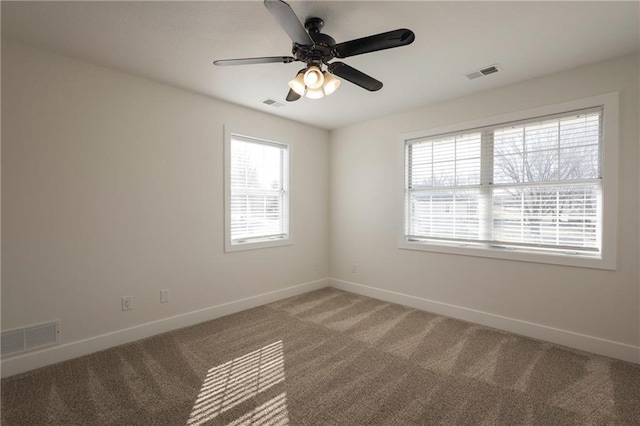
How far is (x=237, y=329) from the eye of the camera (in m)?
3.19

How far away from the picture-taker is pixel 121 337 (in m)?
2.82

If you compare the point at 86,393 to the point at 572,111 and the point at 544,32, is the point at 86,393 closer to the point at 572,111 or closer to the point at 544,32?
the point at 544,32

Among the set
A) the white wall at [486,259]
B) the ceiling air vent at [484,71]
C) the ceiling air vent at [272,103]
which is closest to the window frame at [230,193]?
the ceiling air vent at [272,103]

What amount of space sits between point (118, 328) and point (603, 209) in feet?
14.7

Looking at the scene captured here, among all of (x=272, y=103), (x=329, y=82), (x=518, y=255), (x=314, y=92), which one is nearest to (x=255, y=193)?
(x=272, y=103)

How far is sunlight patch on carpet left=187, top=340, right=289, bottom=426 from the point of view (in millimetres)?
1865

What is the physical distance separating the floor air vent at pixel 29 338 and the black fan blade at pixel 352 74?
299cm

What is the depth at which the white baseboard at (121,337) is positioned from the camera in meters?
2.34

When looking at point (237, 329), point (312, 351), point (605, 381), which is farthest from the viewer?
point (237, 329)

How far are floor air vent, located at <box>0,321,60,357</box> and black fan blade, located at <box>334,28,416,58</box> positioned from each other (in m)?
3.08

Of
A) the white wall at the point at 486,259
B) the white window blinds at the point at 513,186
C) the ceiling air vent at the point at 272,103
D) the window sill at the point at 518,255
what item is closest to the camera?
the white wall at the point at 486,259

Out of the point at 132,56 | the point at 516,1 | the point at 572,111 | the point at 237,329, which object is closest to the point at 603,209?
the point at 572,111

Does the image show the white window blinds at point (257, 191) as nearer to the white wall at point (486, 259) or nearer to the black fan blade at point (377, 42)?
the white wall at point (486, 259)

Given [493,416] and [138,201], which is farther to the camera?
[138,201]
